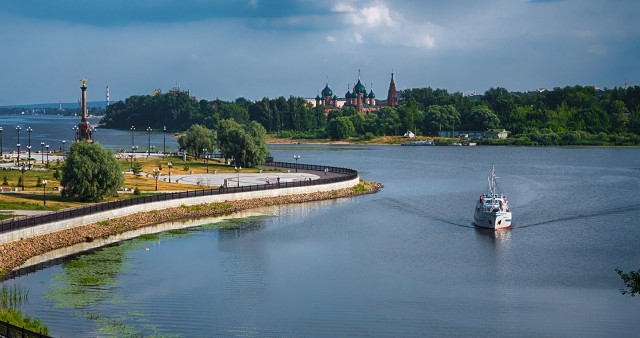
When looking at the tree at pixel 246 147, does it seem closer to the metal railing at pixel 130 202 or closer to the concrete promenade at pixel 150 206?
the metal railing at pixel 130 202

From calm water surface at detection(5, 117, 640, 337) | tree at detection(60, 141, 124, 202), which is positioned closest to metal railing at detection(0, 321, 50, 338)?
calm water surface at detection(5, 117, 640, 337)

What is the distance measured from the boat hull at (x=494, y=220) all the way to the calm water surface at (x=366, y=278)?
84 cm

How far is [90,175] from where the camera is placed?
61750mm

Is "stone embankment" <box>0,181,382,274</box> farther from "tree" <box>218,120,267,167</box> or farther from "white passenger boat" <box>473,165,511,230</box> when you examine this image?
"white passenger boat" <box>473,165,511,230</box>

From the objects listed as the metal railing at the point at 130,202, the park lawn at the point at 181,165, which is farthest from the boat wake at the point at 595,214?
the park lawn at the point at 181,165

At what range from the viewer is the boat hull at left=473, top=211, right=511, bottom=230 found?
62.1 m

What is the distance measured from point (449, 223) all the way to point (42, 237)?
110 ft

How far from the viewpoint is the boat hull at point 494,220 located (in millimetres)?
62062

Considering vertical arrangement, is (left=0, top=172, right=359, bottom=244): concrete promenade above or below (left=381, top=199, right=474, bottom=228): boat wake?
above

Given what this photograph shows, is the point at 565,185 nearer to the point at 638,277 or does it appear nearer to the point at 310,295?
Result: the point at 310,295

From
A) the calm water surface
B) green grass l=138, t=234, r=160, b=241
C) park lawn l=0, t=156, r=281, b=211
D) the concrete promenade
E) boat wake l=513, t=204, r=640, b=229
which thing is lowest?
the calm water surface

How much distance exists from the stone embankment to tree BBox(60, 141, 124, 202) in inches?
164

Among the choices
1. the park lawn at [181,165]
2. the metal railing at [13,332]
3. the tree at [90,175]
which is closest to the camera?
the metal railing at [13,332]

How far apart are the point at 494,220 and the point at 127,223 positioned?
1143 inches
